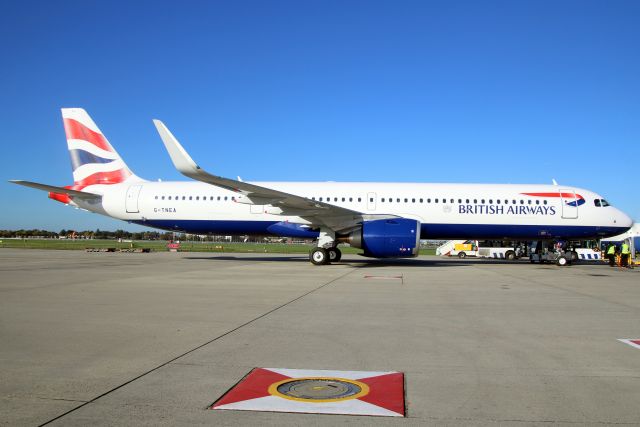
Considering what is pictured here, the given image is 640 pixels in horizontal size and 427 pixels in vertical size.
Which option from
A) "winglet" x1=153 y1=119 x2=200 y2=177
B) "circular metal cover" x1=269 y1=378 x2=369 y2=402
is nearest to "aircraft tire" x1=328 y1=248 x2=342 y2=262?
"winglet" x1=153 y1=119 x2=200 y2=177

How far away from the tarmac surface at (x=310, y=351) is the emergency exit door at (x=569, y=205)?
11.6 meters

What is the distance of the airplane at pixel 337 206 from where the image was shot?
1948 cm

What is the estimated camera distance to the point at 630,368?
14.5 feet

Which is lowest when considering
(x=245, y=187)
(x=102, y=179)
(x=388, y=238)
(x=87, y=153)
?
(x=388, y=238)

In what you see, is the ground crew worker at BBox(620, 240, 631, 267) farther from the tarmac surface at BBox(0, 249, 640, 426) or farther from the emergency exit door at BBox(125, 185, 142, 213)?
the emergency exit door at BBox(125, 185, 142, 213)

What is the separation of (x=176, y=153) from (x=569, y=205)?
16.1 meters

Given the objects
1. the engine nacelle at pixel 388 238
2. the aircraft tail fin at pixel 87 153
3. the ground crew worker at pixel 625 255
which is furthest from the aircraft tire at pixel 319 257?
the ground crew worker at pixel 625 255

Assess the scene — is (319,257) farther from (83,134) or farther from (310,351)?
(310,351)

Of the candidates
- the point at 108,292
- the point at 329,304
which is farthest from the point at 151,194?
the point at 329,304

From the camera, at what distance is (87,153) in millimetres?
22094

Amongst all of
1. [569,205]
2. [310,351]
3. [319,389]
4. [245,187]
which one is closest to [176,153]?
[245,187]

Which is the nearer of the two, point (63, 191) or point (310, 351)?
point (310, 351)

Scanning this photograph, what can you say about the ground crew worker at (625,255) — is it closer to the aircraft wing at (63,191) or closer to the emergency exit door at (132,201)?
the emergency exit door at (132,201)

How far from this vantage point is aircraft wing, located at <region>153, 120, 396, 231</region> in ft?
52.0
